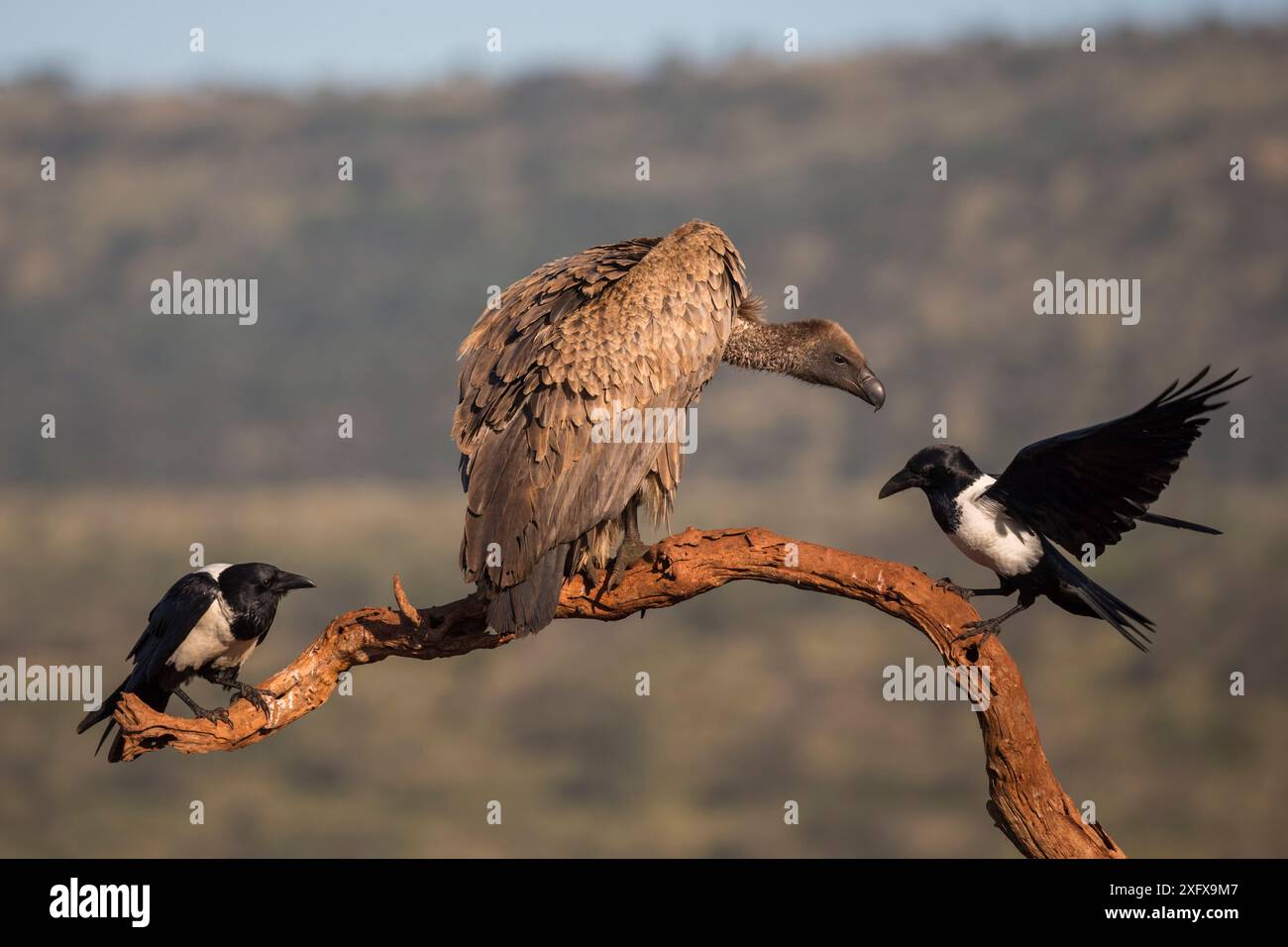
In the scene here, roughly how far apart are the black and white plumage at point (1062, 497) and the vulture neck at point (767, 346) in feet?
8.39

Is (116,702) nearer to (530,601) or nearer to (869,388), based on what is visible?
(530,601)

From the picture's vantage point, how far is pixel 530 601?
8.67m

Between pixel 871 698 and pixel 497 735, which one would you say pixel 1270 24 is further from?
pixel 497 735

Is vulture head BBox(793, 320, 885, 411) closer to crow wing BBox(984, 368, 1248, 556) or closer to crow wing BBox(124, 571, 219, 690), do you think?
crow wing BBox(984, 368, 1248, 556)

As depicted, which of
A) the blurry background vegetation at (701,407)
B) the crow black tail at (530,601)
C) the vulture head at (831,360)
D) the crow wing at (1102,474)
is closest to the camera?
the crow wing at (1102,474)

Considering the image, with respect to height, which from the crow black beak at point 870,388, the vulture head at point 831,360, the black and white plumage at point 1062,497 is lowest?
the black and white plumage at point 1062,497

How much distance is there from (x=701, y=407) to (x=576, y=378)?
4832cm

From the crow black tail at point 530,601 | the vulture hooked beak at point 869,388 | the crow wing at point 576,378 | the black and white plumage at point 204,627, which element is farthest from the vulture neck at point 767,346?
the black and white plumage at point 204,627

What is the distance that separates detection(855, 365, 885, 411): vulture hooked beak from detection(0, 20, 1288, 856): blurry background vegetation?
29598 millimetres

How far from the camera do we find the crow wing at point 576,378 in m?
8.89

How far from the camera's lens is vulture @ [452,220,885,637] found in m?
8.80

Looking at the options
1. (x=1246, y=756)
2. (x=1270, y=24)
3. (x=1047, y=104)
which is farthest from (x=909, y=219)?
(x=1246, y=756)

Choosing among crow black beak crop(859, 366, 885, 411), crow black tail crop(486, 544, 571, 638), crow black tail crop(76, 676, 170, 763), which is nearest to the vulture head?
crow black beak crop(859, 366, 885, 411)

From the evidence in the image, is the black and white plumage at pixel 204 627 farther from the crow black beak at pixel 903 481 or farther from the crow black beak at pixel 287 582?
the crow black beak at pixel 903 481
